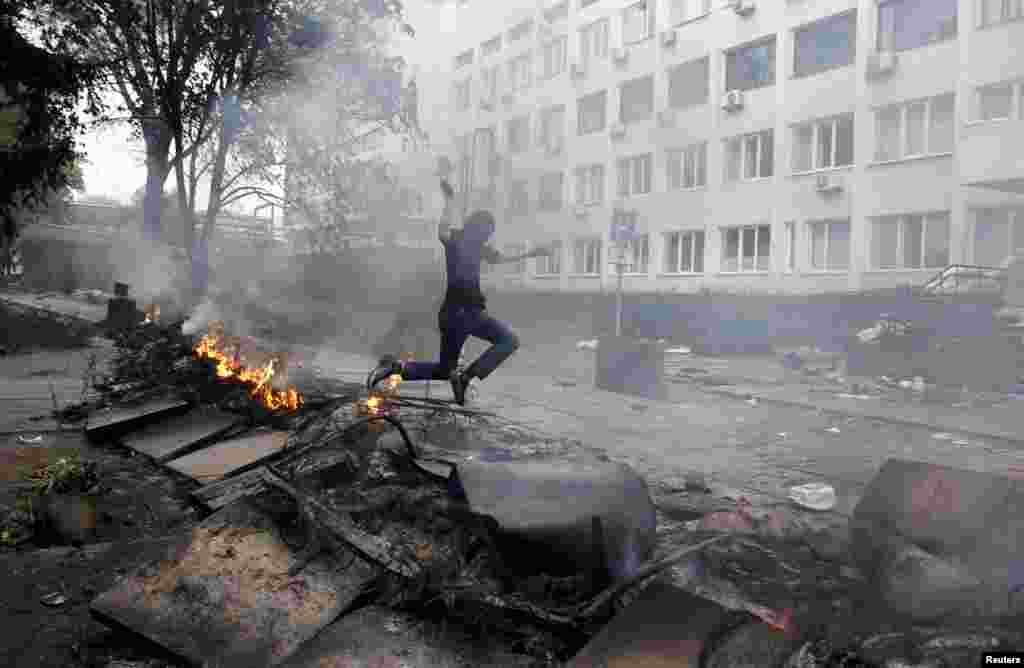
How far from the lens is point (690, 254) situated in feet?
69.2

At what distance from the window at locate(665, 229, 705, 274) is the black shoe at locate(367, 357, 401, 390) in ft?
54.1

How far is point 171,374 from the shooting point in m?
6.47

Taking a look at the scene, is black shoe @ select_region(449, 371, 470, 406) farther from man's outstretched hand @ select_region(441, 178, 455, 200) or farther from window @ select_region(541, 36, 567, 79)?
window @ select_region(541, 36, 567, 79)

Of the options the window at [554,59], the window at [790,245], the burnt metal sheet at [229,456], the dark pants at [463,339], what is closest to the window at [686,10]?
the window at [554,59]

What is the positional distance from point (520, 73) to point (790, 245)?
38.1 ft

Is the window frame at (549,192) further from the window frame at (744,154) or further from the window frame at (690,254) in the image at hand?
the window frame at (744,154)

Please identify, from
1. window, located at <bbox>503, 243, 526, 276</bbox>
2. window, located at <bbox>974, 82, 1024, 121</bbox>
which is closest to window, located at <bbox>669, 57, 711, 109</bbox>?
window, located at <bbox>503, 243, 526, 276</bbox>

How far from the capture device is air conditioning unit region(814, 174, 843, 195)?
17.0m

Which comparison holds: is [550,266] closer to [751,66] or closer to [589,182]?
[589,182]

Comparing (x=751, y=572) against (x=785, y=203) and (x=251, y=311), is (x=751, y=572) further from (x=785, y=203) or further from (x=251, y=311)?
(x=785, y=203)

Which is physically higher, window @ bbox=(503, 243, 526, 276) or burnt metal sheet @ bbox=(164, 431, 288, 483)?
window @ bbox=(503, 243, 526, 276)

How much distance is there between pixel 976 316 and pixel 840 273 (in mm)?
4883

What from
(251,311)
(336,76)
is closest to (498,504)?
(336,76)

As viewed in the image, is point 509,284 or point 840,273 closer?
point 840,273
